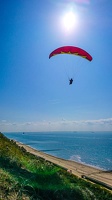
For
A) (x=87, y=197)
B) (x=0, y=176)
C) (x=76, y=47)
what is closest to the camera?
(x=0, y=176)

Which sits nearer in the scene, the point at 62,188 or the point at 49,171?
the point at 62,188

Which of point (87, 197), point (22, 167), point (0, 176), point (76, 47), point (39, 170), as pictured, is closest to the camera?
point (0, 176)

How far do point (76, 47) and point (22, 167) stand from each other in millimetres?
15356

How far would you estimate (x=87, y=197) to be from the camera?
10.2m

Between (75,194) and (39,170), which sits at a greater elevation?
(39,170)

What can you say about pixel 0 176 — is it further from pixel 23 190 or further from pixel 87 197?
pixel 87 197

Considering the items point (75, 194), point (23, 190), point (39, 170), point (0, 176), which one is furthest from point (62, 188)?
point (0, 176)

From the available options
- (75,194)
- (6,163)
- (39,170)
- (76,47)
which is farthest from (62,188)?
(76,47)

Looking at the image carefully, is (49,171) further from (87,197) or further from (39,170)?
(87,197)

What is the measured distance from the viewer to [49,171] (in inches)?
441

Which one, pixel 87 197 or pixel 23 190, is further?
pixel 87 197

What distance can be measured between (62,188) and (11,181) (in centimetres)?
241

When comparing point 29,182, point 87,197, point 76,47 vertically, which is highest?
point 76,47

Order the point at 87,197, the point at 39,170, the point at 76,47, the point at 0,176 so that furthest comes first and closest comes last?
the point at 76,47 → the point at 39,170 → the point at 87,197 → the point at 0,176
